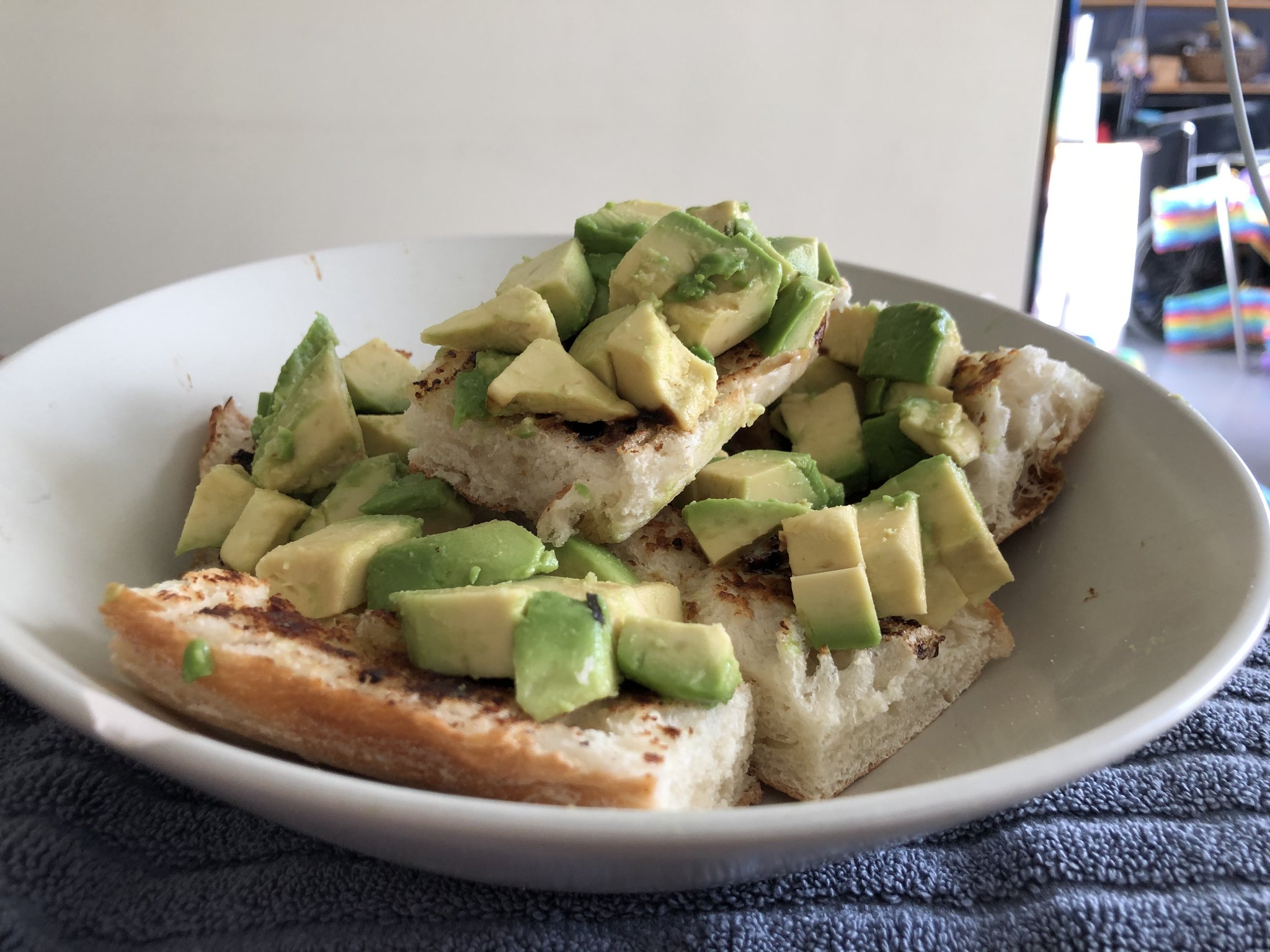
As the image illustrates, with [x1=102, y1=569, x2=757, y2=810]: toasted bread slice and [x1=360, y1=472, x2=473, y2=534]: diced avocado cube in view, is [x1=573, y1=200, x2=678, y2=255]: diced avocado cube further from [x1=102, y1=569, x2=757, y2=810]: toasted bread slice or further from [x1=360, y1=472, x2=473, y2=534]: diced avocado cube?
[x1=102, y1=569, x2=757, y2=810]: toasted bread slice

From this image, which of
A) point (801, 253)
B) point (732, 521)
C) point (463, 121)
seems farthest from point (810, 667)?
point (463, 121)

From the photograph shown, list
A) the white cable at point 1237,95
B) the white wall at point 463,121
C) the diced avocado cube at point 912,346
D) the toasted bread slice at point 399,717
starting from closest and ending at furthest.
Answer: the toasted bread slice at point 399,717 < the diced avocado cube at point 912,346 < the white cable at point 1237,95 < the white wall at point 463,121

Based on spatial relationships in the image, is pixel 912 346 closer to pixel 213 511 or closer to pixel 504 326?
pixel 504 326

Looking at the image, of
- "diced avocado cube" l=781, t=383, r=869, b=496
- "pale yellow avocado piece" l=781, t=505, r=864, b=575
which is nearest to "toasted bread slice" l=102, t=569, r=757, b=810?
"pale yellow avocado piece" l=781, t=505, r=864, b=575

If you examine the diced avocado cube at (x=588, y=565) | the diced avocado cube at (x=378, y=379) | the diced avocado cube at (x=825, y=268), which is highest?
Result: the diced avocado cube at (x=825, y=268)

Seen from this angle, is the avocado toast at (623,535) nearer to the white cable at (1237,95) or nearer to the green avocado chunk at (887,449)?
the green avocado chunk at (887,449)

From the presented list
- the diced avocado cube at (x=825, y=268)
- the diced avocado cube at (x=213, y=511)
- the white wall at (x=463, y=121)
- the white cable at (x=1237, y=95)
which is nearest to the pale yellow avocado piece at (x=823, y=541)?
the diced avocado cube at (x=825, y=268)
